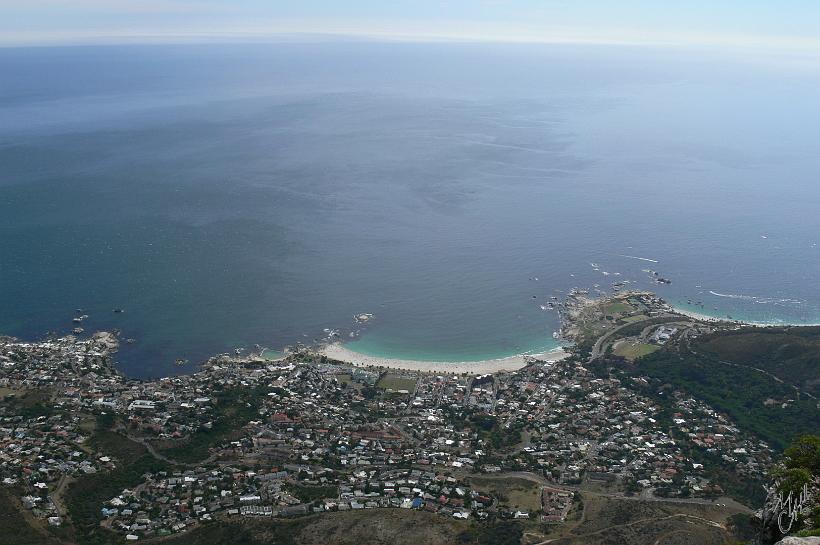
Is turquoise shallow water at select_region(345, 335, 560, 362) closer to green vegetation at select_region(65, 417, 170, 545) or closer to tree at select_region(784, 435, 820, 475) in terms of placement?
green vegetation at select_region(65, 417, 170, 545)

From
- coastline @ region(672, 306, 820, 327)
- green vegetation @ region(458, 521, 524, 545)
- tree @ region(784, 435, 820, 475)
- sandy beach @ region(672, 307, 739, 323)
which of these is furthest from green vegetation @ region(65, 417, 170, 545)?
coastline @ region(672, 306, 820, 327)

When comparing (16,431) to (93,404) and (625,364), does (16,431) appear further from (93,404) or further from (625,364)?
(625,364)

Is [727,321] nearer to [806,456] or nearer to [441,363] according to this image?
[441,363]

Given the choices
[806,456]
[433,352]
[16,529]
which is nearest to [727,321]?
[433,352]

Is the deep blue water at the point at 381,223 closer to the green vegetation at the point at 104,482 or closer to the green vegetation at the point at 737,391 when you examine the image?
the green vegetation at the point at 737,391

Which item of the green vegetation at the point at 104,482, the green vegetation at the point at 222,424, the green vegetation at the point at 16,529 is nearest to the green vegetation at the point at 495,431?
the green vegetation at the point at 222,424

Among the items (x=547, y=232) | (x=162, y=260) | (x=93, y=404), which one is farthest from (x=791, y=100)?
(x=93, y=404)
